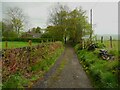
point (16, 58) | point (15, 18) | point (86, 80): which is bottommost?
point (86, 80)

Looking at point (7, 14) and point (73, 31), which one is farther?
point (7, 14)

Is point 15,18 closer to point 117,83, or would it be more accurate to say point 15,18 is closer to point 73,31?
point 73,31

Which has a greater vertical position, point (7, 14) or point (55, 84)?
point (7, 14)

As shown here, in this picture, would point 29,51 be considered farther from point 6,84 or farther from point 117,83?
point 117,83

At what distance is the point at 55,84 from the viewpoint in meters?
8.90

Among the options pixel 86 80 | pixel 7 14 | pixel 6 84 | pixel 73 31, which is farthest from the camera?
pixel 7 14

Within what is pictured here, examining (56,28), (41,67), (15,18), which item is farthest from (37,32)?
(41,67)

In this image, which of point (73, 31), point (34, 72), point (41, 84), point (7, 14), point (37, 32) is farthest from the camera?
point (37, 32)

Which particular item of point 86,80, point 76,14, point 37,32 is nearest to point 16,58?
point 86,80

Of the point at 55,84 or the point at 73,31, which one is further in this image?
the point at 73,31

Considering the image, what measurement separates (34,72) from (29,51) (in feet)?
3.89

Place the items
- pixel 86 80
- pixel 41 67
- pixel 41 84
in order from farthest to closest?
pixel 41 67 < pixel 86 80 < pixel 41 84

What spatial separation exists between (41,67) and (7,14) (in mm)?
49741

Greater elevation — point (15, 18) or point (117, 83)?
point (15, 18)
